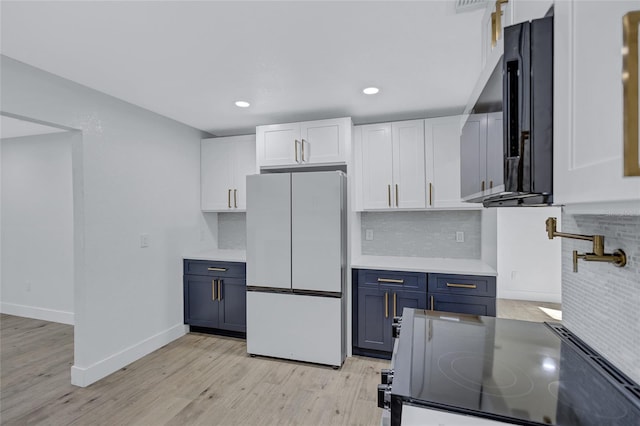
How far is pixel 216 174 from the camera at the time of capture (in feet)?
12.4

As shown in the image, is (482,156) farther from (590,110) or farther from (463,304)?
(463,304)

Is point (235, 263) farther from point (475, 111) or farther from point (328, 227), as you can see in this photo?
point (475, 111)

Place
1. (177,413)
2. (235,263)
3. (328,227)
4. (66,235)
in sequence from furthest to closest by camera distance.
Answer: (66,235), (235,263), (328,227), (177,413)

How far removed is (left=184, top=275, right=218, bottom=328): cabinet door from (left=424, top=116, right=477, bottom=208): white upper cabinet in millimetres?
2473

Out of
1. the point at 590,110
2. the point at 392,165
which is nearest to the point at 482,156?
the point at 590,110

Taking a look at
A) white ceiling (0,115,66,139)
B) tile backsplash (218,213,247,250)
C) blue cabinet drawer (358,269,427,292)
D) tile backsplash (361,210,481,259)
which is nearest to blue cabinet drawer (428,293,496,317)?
blue cabinet drawer (358,269,427,292)

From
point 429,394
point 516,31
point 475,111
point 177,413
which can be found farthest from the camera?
point 177,413

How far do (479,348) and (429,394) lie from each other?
457mm

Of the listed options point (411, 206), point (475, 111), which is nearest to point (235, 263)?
point (411, 206)

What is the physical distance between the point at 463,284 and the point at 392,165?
1286 mm

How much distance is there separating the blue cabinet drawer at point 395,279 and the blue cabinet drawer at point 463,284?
90 mm

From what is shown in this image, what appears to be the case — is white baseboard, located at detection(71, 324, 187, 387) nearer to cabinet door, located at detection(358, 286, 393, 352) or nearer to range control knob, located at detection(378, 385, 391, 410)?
cabinet door, located at detection(358, 286, 393, 352)

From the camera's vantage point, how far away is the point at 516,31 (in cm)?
72

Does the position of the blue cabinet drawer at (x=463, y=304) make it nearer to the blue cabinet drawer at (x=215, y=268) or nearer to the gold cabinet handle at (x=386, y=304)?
the gold cabinet handle at (x=386, y=304)
